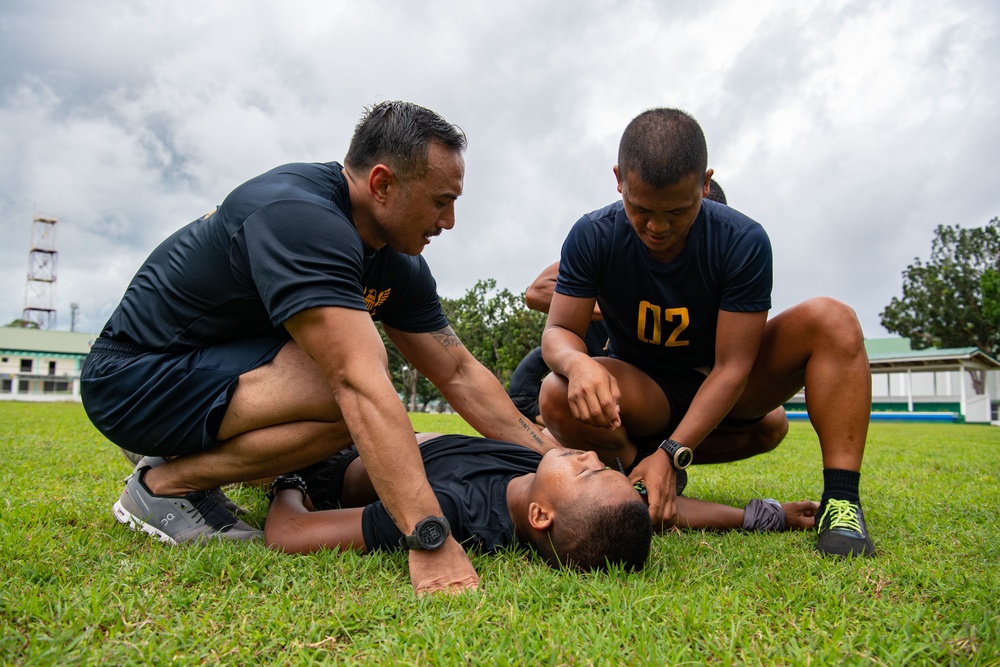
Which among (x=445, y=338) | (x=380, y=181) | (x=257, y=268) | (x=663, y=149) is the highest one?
(x=663, y=149)

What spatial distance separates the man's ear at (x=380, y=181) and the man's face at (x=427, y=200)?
2cm

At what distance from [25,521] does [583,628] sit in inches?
94.8

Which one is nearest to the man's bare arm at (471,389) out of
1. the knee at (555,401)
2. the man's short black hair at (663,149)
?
the knee at (555,401)


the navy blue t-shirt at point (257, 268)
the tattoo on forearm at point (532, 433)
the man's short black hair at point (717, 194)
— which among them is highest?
the man's short black hair at point (717, 194)

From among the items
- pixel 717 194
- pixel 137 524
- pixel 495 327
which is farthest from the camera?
pixel 495 327

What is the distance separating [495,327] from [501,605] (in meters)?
40.9

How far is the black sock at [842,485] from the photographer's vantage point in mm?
2736

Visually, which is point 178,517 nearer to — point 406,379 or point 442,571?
point 442,571

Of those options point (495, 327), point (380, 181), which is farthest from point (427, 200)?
point (495, 327)

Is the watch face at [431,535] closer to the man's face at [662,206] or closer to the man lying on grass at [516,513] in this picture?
the man lying on grass at [516,513]

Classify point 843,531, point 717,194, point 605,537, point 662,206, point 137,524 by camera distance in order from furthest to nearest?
point 717,194 → point 662,206 → point 137,524 → point 843,531 → point 605,537

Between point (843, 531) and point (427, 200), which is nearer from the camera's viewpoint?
point (843, 531)

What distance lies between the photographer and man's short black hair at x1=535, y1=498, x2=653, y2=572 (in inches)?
88.5

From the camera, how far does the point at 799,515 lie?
10.3 feet
